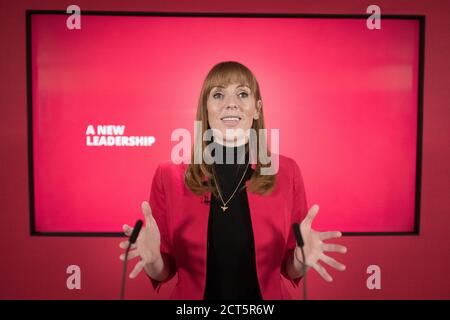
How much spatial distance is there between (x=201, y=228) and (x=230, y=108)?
0.58 m

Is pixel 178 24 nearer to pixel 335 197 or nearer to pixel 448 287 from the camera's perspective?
pixel 335 197

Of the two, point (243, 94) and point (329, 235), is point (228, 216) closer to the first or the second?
point (329, 235)

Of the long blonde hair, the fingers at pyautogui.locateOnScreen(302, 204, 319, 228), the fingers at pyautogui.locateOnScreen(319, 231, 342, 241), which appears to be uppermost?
A: the long blonde hair

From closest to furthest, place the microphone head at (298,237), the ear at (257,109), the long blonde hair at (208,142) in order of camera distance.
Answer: the microphone head at (298,237) → the long blonde hair at (208,142) → the ear at (257,109)

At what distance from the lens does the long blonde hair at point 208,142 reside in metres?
1.53

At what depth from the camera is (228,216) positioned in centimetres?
149

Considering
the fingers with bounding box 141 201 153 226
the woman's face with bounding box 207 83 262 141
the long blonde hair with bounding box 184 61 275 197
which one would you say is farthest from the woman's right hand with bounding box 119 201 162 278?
the woman's face with bounding box 207 83 262 141

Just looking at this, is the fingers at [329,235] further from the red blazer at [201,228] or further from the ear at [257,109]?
the ear at [257,109]

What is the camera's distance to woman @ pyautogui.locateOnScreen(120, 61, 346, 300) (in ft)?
4.70

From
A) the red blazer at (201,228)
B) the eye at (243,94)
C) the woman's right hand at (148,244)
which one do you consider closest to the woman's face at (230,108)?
the eye at (243,94)

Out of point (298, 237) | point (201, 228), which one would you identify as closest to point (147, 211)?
point (201, 228)

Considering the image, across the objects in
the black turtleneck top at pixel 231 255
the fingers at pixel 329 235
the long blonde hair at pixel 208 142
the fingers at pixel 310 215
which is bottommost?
the black turtleneck top at pixel 231 255

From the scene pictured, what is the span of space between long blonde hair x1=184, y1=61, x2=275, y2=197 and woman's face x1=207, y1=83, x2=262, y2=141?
0.02 metres

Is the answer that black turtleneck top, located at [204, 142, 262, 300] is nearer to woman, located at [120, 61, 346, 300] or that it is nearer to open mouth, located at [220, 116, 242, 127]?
woman, located at [120, 61, 346, 300]
